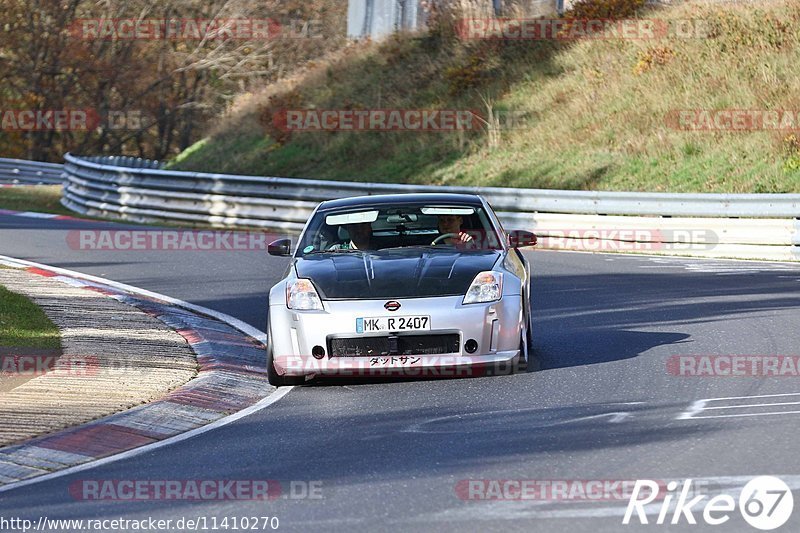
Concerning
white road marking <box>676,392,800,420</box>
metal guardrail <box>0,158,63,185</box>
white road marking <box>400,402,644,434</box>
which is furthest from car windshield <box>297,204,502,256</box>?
metal guardrail <box>0,158,63,185</box>

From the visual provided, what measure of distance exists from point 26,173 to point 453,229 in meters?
32.0

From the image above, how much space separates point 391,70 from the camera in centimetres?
3800

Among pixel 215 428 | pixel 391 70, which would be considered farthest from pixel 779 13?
pixel 215 428

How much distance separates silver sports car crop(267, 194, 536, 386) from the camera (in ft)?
30.1

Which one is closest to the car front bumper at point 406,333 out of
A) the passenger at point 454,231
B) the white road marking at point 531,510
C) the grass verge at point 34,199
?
the passenger at point 454,231

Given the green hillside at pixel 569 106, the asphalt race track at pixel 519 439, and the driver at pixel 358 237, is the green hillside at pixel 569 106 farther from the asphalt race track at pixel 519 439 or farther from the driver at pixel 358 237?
the driver at pixel 358 237

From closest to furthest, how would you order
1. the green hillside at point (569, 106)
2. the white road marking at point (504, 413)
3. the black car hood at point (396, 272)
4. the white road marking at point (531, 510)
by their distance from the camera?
the white road marking at point (531, 510) < the white road marking at point (504, 413) < the black car hood at point (396, 272) < the green hillside at point (569, 106)

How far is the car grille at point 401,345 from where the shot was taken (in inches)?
362

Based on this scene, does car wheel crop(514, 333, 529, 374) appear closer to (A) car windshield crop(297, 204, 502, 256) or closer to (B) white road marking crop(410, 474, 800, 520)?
(A) car windshield crop(297, 204, 502, 256)

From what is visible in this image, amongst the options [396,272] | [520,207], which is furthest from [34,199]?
[396,272]

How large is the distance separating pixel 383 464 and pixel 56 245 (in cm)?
1526

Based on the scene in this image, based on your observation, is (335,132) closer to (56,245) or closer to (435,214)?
(56,245)

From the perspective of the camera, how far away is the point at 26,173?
133 ft

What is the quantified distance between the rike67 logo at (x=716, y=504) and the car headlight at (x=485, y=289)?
3.33 metres
